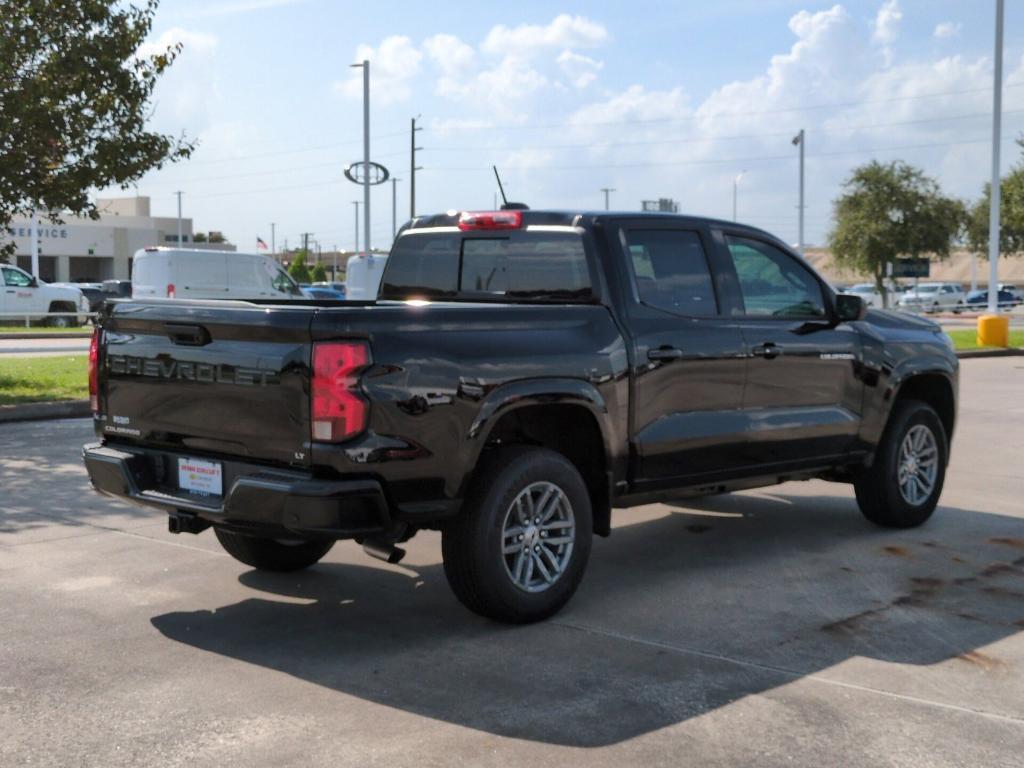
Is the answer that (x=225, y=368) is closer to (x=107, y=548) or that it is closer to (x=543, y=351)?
(x=543, y=351)

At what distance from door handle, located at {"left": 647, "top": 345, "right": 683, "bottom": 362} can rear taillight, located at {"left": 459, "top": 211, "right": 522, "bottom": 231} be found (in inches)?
39.3

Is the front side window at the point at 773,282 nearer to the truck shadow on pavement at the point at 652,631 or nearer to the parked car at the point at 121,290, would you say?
the truck shadow on pavement at the point at 652,631

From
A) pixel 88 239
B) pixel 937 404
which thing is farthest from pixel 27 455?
pixel 88 239

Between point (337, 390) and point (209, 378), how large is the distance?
72 centimetres

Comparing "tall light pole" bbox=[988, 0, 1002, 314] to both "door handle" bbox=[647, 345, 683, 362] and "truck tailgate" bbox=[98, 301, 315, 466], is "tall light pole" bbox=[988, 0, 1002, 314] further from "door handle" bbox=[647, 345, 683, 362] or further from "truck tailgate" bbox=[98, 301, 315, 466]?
"truck tailgate" bbox=[98, 301, 315, 466]

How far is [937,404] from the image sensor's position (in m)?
8.83

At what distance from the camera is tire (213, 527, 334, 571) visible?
679 cm

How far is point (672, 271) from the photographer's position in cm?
687

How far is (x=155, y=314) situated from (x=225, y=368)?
1.84 ft

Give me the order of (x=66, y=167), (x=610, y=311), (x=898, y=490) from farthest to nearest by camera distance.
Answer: (x=66, y=167) < (x=898, y=490) < (x=610, y=311)

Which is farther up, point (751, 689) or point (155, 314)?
point (155, 314)

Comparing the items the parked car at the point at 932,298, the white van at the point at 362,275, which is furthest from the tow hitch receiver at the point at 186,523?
the parked car at the point at 932,298

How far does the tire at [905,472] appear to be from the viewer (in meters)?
8.14

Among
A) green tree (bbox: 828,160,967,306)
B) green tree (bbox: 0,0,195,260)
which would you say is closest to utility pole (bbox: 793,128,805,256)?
green tree (bbox: 828,160,967,306)
